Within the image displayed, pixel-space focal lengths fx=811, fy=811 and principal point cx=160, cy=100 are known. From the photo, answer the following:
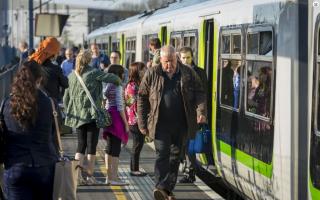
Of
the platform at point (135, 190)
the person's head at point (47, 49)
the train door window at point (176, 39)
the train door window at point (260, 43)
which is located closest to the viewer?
the train door window at point (260, 43)

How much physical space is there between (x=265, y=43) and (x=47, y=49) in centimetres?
245

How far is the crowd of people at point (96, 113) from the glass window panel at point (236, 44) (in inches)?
22.3

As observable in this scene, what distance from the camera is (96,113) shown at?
9.95m

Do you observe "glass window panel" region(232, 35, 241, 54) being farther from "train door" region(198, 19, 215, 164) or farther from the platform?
the platform

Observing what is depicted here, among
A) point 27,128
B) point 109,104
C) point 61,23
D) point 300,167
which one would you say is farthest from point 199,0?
point 61,23

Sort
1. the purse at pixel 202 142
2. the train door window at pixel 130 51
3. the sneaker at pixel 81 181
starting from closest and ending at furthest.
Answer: the purse at pixel 202 142 < the sneaker at pixel 81 181 < the train door window at pixel 130 51

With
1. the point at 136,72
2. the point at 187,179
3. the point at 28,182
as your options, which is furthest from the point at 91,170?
the point at 28,182

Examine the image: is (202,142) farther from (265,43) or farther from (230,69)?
(265,43)

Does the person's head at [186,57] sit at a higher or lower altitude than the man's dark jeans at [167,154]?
higher

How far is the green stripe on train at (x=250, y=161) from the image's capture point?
757 cm

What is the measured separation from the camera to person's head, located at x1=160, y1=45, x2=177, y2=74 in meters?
8.77

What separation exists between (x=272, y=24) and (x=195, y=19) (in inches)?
171

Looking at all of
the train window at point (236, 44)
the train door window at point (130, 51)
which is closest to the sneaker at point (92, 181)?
the train window at point (236, 44)

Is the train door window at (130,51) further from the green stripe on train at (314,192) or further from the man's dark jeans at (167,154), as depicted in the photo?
the green stripe on train at (314,192)
